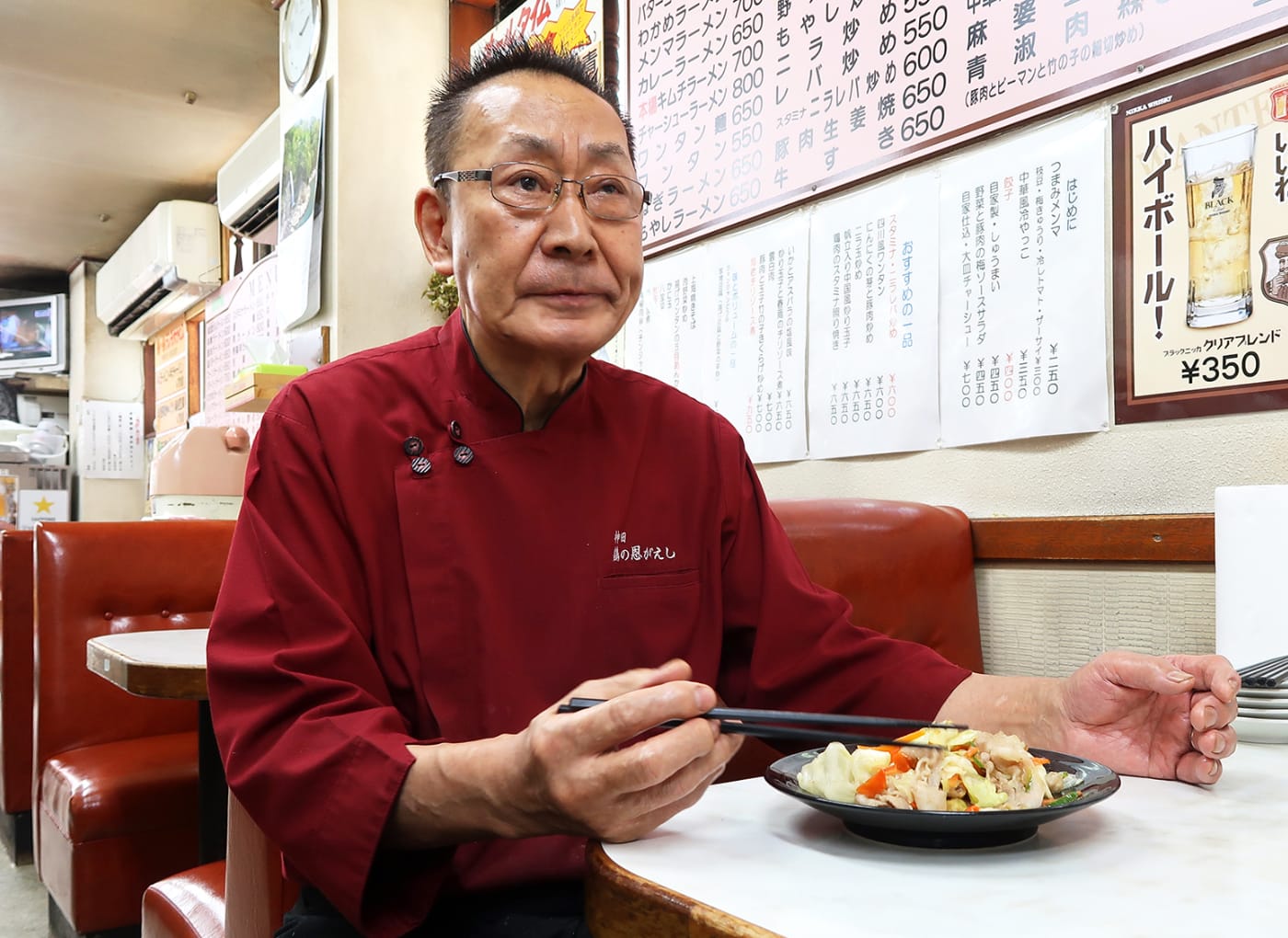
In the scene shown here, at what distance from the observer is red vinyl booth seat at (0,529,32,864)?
3191mm

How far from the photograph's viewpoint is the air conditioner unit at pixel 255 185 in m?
5.24

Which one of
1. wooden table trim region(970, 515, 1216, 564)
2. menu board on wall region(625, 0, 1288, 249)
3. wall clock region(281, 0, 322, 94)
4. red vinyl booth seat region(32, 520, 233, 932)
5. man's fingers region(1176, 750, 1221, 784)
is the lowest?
red vinyl booth seat region(32, 520, 233, 932)

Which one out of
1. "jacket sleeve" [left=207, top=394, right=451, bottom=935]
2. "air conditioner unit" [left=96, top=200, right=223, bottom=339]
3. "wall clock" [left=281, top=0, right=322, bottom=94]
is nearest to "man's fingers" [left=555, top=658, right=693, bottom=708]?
"jacket sleeve" [left=207, top=394, right=451, bottom=935]

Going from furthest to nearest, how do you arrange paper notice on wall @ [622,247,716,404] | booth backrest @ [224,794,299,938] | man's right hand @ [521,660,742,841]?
paper notice on wall @ [622,247,716,404] → booth backrest @ [224,794,299,938] → man's right hand @ [521,660,742,841]

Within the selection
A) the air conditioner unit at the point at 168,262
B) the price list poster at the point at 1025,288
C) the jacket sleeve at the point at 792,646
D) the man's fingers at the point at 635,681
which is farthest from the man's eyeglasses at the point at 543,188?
the air conditioner unit at the point at 168,262

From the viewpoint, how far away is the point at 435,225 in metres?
1.43

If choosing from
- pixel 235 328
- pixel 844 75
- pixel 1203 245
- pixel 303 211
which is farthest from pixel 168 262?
pixel 1203 245

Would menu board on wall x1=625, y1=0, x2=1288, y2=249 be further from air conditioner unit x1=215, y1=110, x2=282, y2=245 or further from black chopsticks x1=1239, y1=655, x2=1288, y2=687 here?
air conditioner unit x1=215, y1=110, x2=282, y2=245

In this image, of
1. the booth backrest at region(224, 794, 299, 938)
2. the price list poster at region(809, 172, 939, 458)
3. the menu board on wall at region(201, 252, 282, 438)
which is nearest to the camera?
the booth backrest at region(224, 794, 299, 938)

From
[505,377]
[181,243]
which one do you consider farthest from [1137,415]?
[181,243]

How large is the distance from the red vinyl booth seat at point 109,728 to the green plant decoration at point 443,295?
1.09 meters

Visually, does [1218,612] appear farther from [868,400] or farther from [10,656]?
[10,656]

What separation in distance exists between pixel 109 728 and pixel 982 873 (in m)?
2.88

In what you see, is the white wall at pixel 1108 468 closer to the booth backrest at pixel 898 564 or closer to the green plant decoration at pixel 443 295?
the booth backrest at pixel 898 564
